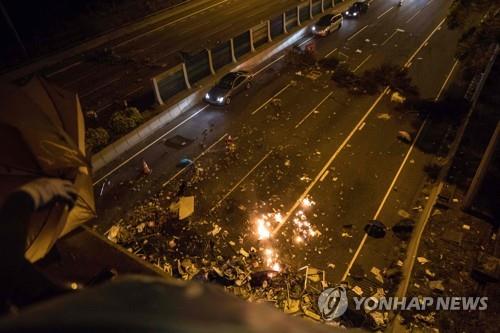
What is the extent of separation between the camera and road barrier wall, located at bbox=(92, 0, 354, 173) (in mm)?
14963

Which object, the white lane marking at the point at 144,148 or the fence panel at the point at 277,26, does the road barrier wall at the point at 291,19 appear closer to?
the fence panel at the point at 277,26

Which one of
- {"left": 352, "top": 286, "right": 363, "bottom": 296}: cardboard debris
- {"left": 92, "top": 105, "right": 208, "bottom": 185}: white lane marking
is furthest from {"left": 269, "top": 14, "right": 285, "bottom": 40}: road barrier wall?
{"left": 352, "top": 286, "right": 363, "bottom": 296}: cardboard debris

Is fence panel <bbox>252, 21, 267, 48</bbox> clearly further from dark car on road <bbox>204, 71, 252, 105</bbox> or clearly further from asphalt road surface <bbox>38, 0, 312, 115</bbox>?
asphalt road surface <bbox>38, 0, 312, 115</bbox>

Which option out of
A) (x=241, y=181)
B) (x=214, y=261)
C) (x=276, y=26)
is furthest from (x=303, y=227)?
(x=276, y=26)

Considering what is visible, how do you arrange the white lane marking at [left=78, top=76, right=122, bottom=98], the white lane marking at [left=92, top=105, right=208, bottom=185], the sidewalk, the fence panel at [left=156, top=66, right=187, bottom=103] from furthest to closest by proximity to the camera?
the white lane marking at [left=78, top=76, right=122, bottom=98] → the fence panel at [left=156, top=66, right=187, bottom=103] → the white lane marking at [left=92, top=105, right=208, bottom=185] → the sidewalk

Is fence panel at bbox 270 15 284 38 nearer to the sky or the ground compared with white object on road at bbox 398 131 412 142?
nearer to the sky

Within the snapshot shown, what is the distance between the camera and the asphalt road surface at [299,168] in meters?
11.1

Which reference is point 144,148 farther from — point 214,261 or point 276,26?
point 276,26

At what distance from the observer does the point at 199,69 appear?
60.6 feet

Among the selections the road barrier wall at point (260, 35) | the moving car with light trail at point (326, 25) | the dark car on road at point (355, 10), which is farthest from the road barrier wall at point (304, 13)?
the dark car on road at point (355, 10)

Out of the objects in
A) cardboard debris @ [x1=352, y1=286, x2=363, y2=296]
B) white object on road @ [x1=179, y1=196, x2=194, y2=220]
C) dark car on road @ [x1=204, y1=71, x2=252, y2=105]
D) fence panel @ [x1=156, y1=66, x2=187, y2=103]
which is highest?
fence panel @ [x1=156, y1=66, x2=187, y2=103]

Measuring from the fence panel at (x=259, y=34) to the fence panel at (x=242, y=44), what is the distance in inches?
29.2

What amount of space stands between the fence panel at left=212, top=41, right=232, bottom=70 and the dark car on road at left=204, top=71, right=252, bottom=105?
1.63 meters

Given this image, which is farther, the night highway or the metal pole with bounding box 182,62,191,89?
the metal pole with bounding box 182,62,191,89
